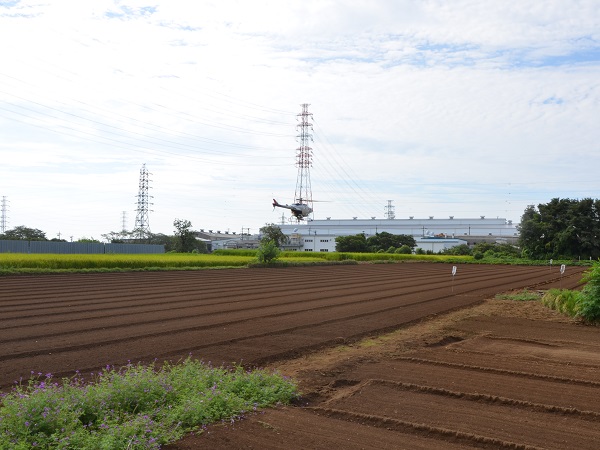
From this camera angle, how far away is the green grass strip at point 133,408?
17.8ft

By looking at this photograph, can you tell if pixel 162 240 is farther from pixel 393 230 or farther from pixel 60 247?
pixel 393 230

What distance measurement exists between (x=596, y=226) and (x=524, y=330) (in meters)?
A: 69.4

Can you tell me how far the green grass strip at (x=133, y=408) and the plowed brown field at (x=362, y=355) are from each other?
338 millimetres

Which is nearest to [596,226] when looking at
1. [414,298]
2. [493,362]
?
[414,298]

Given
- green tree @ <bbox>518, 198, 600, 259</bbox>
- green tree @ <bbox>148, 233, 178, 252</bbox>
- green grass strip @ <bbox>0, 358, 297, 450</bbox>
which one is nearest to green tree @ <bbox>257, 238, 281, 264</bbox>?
green tree @ <bbox>518, 198, 600, 259</bbox>

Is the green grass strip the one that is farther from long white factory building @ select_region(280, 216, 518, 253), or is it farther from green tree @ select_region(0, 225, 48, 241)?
long white factory building @ select_region(280, 216, 518, 253)

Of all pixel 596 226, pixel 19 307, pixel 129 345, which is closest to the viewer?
pixel 129 345

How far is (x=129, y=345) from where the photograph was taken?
11672mm

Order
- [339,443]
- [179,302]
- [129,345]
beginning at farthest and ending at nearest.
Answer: [179,302]
[129,345]
[339,443]

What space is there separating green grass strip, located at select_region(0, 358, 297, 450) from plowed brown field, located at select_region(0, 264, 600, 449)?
0.34 meters

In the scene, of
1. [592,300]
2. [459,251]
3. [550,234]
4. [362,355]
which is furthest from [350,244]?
[362,355]

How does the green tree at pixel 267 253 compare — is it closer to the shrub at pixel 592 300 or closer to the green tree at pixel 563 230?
the shrub at pixel 592 300

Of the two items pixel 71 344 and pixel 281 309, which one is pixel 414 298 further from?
pixel 71 344

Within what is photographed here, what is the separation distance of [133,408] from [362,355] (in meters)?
5.53
